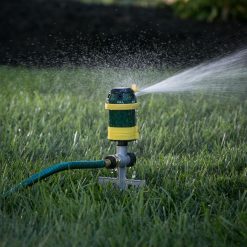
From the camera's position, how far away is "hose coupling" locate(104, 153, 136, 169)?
2746 mm

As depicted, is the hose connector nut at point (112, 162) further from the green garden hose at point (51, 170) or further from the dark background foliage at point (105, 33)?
the dark background foliage at point (105, 33)

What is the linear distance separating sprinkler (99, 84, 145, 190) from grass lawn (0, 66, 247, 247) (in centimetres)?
7

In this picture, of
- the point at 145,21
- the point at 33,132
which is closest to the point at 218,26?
the point at 145,21

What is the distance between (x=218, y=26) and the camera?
920 centimetres

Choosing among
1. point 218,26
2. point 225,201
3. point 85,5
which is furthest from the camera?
point 85,5

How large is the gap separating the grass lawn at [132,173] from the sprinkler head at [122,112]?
0.23 metres

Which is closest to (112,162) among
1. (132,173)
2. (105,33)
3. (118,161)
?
(118,161)

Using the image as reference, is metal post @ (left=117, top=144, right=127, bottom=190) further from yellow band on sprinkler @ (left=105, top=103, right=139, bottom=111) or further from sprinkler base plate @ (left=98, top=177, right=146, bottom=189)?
yellow band on sprinkler @ (left=105, top=103, right=139, bottom=111)

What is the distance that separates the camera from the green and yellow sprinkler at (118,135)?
2.69m

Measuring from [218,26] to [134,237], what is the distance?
7269 mm

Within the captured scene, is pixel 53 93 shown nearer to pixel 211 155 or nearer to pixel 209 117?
pixel 209 117

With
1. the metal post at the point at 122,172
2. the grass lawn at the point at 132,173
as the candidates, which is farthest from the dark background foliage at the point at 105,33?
the metal post at the point at 122,172

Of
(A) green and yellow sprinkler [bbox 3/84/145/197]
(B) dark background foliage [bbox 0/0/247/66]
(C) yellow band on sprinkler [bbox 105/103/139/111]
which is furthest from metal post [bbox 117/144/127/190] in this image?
(B) dark background foliage [bbox 0/0/247/66]

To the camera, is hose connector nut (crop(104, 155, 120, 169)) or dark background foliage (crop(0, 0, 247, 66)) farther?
dark background foliage (crop(0, 0, 247, 66))
